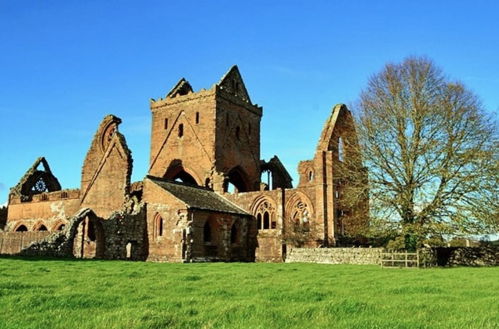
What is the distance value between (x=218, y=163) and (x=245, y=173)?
4742mm

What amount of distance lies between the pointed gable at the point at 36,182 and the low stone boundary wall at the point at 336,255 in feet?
108

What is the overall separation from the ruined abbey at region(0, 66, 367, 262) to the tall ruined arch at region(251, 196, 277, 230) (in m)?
0.08

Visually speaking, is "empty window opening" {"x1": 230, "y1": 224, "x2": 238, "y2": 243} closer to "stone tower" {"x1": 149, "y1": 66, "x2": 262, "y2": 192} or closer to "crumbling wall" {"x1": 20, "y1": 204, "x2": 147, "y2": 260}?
"stone tower" {"x1": 149, "y1": 66, "x2": 262, "y2": 192}

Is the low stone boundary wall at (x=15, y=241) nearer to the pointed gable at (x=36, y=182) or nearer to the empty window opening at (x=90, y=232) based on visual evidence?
the empty window opening at (x=90, y=232)

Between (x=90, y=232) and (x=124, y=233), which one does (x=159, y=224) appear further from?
(x=90, y=232)

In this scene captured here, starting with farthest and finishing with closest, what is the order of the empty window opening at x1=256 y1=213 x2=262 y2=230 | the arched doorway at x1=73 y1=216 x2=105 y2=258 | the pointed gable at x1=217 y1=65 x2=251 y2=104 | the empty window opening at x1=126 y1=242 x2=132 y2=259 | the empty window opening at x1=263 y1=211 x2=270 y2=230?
the pointed gable at x1=217 y1=65 x2=251 y2=104, the empty window opening at x1=256 y1=213 x2=262 y2=230, the empty window opening at x1=263 y1=211 x2=270 y2=230, the arched doorway at x1=73 y1=216 x2=105 y2=258, the empty window opening at x1=126 y1=242 x2=132 y2=259

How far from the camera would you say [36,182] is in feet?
184

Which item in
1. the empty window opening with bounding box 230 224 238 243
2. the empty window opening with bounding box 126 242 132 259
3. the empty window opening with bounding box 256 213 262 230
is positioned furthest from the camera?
the empty window opening with bounding box 256 213 262 230

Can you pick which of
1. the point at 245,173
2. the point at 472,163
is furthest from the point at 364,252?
the point at 245,173

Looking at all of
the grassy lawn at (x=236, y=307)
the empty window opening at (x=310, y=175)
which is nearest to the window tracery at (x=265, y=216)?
the empty window opening at (x=310, y=175)

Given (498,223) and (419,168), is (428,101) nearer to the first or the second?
(419,168)

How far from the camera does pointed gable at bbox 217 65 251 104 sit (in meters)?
48.4

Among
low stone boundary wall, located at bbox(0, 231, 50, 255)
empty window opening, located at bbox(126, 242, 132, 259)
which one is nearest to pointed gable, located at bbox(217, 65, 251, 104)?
empty window opening, located at bbox(126, 242, 132, 259)

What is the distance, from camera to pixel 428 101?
2828 centimetres
